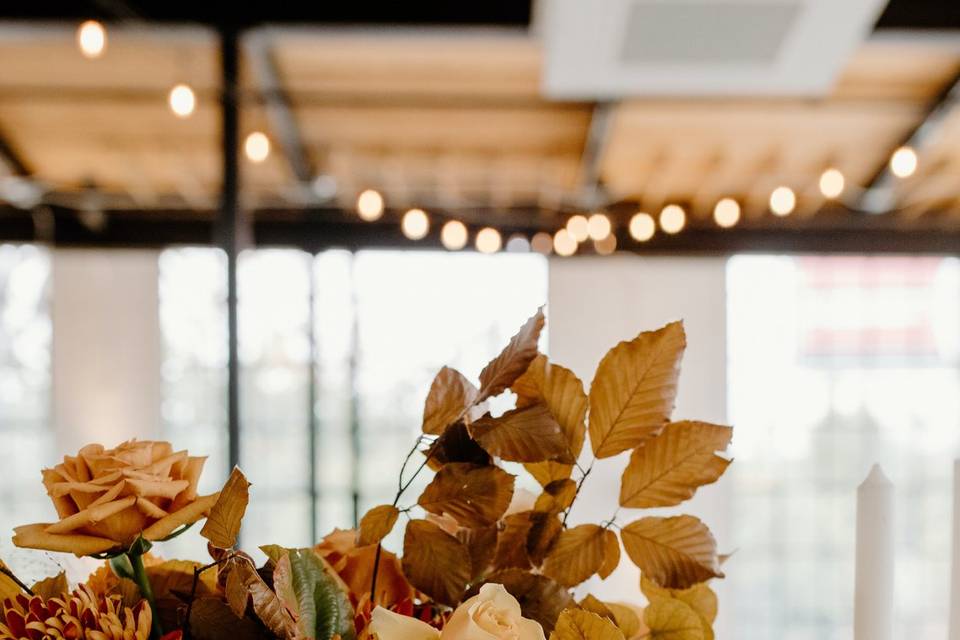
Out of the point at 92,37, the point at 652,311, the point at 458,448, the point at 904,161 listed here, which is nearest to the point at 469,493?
the point at 458,448

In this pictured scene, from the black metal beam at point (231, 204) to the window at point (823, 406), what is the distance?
149 inches

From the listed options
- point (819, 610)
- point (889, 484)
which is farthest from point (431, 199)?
point (889, 484)

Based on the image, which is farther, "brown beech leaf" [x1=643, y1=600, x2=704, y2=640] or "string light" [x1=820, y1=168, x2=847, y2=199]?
"string light" [x1=820, y1=168, x2=847, y2=199]

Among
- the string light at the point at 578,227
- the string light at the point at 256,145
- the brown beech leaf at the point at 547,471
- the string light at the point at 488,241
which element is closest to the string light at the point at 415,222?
the string light at the point at 488,241

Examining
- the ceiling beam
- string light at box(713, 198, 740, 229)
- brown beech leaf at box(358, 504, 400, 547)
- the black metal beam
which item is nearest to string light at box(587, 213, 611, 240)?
string light at box(713, 198, 740, 229)

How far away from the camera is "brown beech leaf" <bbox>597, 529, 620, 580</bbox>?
53cm

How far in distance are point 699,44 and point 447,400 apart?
2.93 meters

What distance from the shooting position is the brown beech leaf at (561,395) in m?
0.52

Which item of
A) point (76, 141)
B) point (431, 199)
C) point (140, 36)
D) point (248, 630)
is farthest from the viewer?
point (431, 199)

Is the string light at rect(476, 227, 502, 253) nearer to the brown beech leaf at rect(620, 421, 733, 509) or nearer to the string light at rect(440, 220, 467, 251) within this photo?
the string light at rect(440, 220, 467, 251)

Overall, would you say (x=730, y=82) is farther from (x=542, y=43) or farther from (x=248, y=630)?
(x=248, y=630)

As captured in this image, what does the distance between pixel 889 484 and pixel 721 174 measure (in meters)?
4.34

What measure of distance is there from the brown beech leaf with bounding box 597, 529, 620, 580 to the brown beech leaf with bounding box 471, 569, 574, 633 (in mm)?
35

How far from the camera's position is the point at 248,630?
0.47 m
